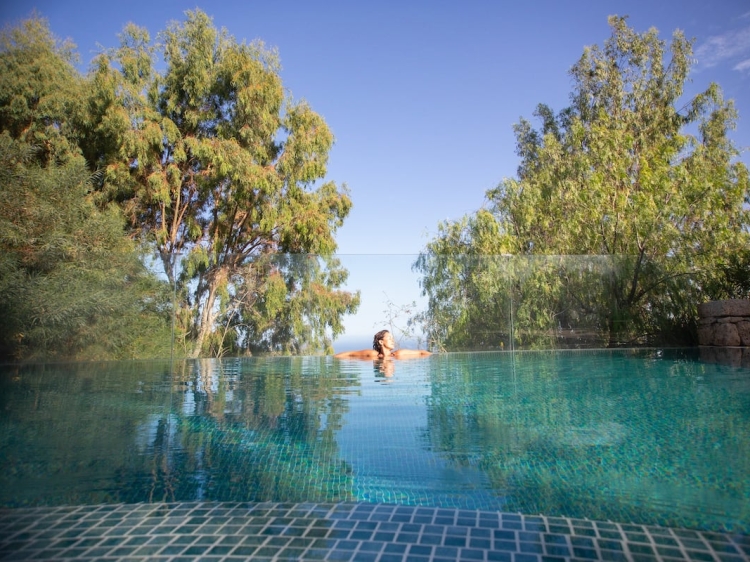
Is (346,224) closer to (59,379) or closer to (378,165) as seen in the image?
(378,165)

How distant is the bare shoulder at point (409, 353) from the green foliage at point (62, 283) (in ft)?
11.3

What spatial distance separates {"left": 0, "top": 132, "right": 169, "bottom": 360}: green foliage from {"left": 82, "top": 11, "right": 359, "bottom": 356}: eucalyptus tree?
Answer: 1.98 metres

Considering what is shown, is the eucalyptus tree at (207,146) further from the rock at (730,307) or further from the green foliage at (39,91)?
the rock at (730,307)

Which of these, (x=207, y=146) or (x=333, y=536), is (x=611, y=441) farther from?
(x=207, y=146)

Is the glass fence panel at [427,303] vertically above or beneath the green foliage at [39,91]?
beneath

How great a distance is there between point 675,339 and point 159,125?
10.1 metres

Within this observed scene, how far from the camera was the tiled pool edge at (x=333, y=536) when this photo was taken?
144cm

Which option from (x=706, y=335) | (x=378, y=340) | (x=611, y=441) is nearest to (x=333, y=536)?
(x=611, y=441)

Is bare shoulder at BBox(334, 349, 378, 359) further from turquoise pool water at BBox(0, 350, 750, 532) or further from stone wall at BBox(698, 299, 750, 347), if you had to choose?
stone wall at BBox(698, 299, 750, 347)

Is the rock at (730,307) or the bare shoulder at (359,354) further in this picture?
the bare shoulder at (359,354)

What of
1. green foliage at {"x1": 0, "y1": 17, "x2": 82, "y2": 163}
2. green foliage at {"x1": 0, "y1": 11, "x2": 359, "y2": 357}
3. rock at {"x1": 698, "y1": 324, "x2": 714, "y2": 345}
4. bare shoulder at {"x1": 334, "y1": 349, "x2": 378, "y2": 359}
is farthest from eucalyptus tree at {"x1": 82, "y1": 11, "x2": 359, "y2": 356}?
rock at {"x1": 698, "y1": 324, "x2": 714, "y2": 345}

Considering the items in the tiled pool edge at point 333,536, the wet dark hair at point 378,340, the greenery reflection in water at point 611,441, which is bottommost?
the tiled pool edge at point 333,536

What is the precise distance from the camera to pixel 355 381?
543 cm

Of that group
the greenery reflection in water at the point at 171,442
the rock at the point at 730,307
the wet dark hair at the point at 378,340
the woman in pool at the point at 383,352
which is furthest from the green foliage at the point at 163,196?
the rock at the point at 730,307
